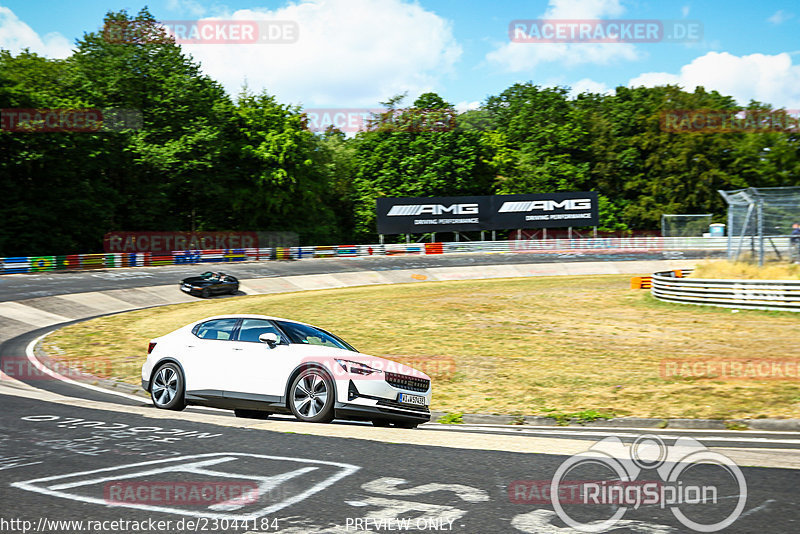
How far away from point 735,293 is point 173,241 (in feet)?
156

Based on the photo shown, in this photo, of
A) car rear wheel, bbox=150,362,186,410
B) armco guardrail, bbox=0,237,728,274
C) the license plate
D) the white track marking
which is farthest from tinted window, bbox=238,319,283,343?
armco guardrail, bbox=0,237,728,274

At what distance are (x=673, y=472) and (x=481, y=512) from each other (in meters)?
1.99

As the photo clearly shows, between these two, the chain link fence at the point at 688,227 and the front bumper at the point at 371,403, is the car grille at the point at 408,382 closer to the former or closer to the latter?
the front bumper at the point at 371,403

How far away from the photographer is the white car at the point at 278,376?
919cm

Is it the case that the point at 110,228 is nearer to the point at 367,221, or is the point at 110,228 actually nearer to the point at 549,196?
the point at 367,221

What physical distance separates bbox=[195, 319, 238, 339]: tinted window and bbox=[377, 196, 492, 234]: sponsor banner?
168ft

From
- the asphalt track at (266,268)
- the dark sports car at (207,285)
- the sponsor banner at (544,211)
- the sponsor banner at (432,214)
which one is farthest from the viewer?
the sponsor banner at (544,211)

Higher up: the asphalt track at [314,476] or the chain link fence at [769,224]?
the chain link fence at [769,224]

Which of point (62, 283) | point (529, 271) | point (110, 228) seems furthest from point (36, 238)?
point (529, 271)

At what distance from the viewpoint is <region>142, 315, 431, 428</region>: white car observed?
9188 mm

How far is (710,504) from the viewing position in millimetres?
4996

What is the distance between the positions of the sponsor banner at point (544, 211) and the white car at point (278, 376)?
53.7 metres

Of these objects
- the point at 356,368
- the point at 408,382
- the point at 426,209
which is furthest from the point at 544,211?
the point at 356,368

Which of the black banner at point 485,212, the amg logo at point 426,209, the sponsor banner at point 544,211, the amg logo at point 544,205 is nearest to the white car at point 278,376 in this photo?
the black banner at point 485,212
